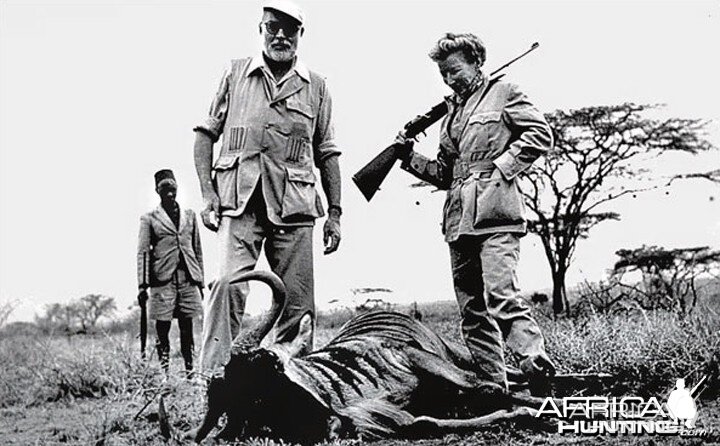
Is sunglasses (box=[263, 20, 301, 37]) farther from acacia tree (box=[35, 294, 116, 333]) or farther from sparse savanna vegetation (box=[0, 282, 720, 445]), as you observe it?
acacia tree (box=[35, 294, 116, 333])

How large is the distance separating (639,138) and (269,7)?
11280mm

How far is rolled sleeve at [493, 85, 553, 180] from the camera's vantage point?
4941 mm

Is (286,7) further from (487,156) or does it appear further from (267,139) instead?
(487,156)

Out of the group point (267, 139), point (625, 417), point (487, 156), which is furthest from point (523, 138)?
point (625, 417)

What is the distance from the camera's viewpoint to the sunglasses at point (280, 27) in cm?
511

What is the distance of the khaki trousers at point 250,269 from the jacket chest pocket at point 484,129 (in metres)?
0.97

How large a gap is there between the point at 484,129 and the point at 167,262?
4.17m

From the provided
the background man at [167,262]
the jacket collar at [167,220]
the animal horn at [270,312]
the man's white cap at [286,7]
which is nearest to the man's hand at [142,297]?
the background man at [167,262]

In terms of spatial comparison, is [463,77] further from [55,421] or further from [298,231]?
[55,421]

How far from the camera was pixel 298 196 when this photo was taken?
5074mm

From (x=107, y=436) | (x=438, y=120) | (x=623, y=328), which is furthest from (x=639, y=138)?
(x=107, y=436)

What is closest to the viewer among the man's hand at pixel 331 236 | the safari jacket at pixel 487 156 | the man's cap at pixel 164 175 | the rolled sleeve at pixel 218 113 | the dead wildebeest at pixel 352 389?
the dead wildebeest at pixel 352 389

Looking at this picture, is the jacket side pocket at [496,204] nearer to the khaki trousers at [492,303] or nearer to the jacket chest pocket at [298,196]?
the khaki trousers at [492,303]

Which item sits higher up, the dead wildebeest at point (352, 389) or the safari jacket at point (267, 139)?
the safari jacket at point (267, 139)
